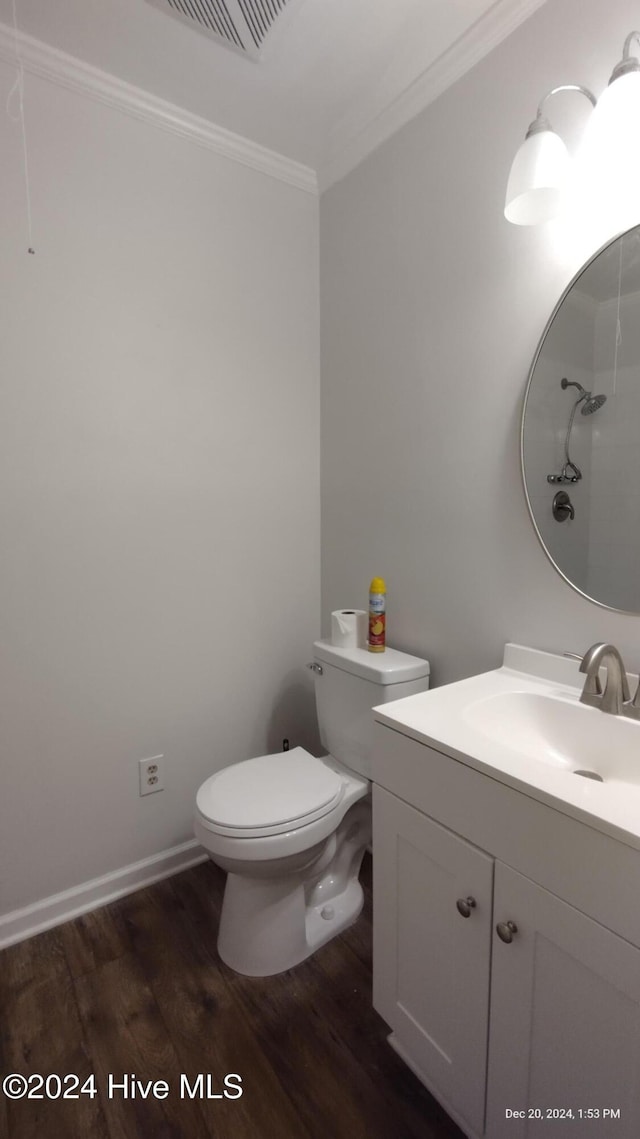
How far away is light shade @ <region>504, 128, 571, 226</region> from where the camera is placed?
1011mm

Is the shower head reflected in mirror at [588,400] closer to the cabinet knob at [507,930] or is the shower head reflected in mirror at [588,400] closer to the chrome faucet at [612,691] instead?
the chrome faucet at [612,691]

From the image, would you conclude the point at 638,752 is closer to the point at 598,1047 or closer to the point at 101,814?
the point at 598,1047

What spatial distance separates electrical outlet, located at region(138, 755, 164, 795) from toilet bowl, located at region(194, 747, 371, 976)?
0.33 m

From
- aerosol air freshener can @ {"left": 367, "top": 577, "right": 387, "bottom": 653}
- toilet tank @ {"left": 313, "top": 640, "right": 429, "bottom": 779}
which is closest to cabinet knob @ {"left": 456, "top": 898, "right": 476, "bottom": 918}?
toilet tank @ {"left": 313, "top": 640, "right": 429, "bottom": 779}

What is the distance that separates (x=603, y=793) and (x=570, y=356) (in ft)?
2.94

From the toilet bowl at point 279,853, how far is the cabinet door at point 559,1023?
55 cm

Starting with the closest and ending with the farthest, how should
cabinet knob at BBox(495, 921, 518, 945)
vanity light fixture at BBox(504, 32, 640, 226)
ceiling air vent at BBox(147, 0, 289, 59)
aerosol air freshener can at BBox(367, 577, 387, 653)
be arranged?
cabinet knob at BBox(495, 921, 518, 945) → vanity light fixture at BBox(504, 32, 640, 226) → ceiling air vent at BBox(147, 0, 289, 59) → aerosol air freshener can at BBox(367, 577, 387, 653)

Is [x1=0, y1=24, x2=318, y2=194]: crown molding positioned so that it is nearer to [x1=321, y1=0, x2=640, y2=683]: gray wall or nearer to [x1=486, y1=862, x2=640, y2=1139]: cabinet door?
[x1=321, y1=0, x2=640, y2=683]: gray wall

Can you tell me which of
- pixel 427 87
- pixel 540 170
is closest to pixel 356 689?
pixel 540 170

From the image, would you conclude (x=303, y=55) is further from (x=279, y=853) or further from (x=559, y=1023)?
(x=559, y=1023)

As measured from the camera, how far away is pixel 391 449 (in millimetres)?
1628

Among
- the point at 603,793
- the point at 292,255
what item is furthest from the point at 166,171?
the point at 603,793

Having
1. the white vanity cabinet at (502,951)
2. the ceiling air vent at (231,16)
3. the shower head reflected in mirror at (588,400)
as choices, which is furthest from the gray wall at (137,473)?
the shower head reflected in mirror at (588,400)

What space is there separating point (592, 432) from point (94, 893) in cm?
183
